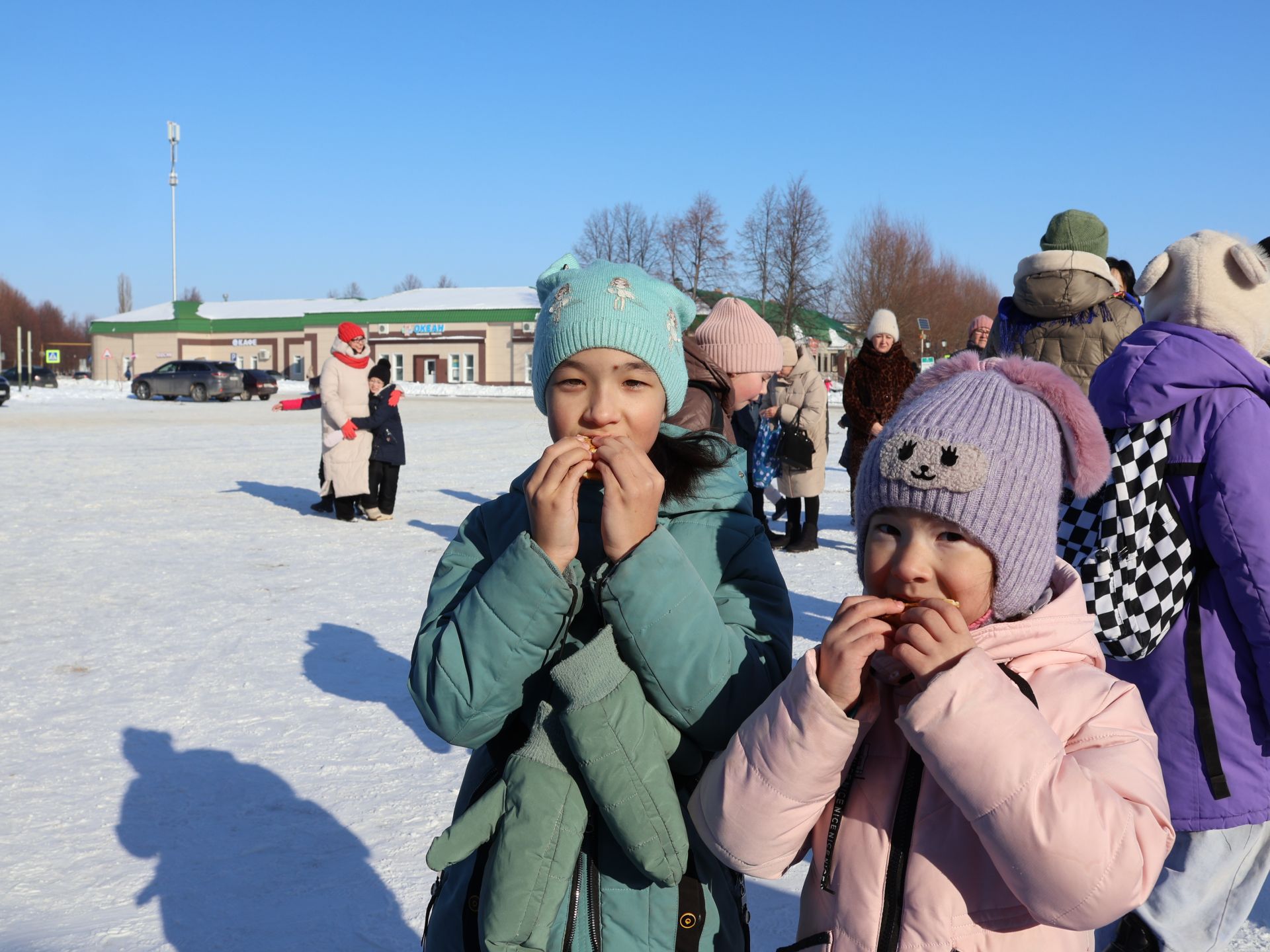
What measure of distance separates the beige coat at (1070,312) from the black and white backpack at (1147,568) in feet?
5.75

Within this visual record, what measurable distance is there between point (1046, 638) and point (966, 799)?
0.32 metres

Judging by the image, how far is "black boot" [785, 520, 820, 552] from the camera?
8.80 m

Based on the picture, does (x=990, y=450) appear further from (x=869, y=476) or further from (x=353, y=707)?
(x=353, y=707)

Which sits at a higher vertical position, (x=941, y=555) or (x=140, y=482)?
(x=941, y=555)

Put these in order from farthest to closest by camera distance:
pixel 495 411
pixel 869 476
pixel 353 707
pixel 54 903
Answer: pixel 495 411
pixel 353 707
pixel 54 903
pixel 869 476

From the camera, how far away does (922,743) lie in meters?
1.38

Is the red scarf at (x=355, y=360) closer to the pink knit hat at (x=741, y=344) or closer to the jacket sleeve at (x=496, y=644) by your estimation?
the pink knit hat at (x=741, y=344)

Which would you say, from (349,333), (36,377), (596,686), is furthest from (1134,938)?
(36,377)

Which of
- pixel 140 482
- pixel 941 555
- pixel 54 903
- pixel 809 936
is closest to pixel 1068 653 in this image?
pixel 941 555

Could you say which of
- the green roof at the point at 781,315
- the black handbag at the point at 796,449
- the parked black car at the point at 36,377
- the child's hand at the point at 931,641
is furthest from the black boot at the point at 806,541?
the parked black car at the point at 36,377

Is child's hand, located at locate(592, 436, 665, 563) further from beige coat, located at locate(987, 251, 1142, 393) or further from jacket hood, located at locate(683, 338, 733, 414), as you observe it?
beige coat, located at locate(987, 251, 1142, 393)

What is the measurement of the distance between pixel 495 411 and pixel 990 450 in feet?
101

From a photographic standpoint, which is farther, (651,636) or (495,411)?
(495,411)

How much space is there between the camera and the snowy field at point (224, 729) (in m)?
3.00
